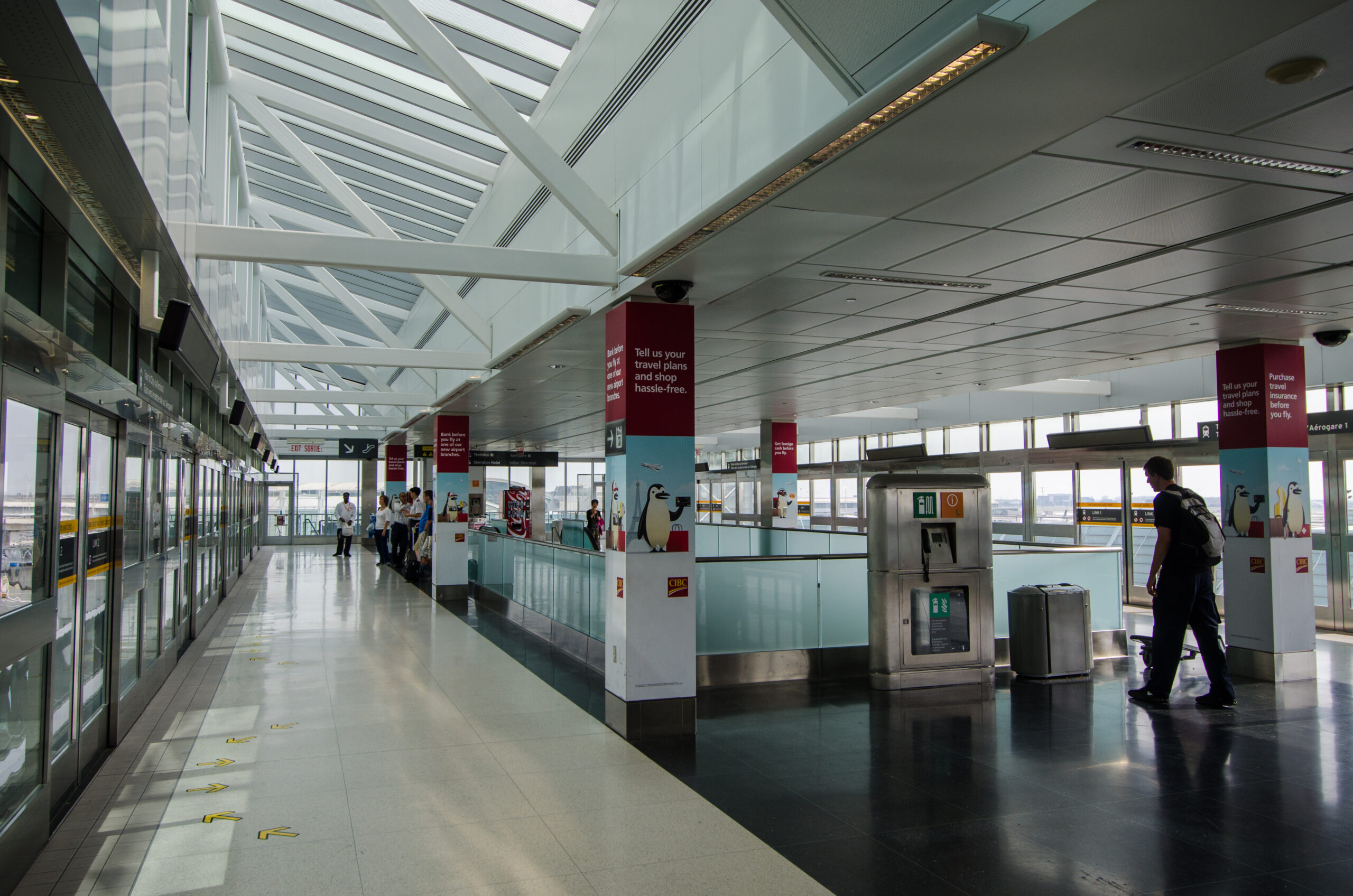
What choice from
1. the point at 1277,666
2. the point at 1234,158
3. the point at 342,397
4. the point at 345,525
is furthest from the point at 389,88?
the point at 345,525

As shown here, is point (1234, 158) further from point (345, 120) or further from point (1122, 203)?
point (345, 120)

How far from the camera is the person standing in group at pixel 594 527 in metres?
20.4

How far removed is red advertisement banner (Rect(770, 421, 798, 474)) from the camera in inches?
716

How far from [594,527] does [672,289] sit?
16.4m

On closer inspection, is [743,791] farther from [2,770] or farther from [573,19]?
[573,19]

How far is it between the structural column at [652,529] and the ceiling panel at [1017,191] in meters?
2.25

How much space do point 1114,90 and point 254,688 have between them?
790 centimetres

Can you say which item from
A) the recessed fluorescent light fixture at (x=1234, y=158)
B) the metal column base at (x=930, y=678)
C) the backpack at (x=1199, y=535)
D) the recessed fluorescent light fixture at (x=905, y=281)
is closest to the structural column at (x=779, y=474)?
the metal column base at (x=930, y=678)

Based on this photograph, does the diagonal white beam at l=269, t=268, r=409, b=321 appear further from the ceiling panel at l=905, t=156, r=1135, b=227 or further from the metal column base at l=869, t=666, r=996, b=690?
the ceiling panel at l=905, t=156, r=1135, b=227

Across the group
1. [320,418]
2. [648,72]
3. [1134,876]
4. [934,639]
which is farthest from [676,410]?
[320,418]

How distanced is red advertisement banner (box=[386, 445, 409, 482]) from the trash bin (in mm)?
20496

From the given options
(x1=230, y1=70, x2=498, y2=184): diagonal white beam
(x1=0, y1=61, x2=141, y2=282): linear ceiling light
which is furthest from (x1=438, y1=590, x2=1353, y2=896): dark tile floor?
(x1=230, y1=70, x2=498, y2=184): diagonal white beam

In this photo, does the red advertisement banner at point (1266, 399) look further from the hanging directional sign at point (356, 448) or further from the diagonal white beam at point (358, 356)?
the hanging directional sign at point (356, 448)

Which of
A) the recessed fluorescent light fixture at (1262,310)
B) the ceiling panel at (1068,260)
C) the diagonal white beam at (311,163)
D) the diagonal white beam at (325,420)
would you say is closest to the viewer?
the ceiling panel at (1068,260)
